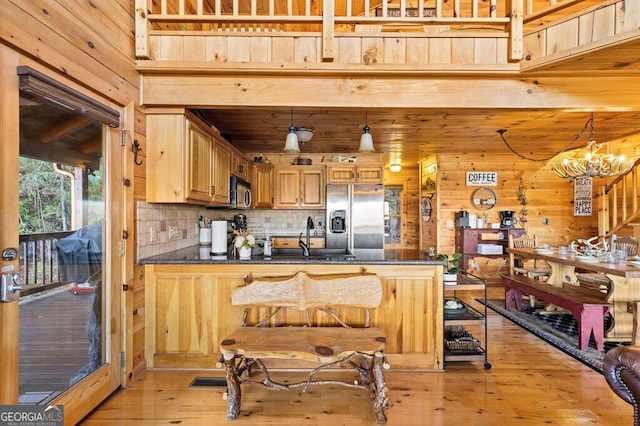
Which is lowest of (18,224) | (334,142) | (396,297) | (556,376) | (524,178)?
(556,376)

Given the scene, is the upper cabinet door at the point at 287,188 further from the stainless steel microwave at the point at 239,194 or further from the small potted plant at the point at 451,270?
the small potted plant at the point at 451,270

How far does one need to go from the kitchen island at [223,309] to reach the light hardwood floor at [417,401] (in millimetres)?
133

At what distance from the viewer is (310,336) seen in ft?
6.93

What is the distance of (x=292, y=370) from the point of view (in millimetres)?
2529

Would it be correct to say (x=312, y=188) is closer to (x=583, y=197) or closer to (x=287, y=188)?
(x=287, y=188)

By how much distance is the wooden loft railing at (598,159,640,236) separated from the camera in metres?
5.38

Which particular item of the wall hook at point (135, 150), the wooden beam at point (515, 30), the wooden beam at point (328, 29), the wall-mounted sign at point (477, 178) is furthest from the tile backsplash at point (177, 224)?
the wooden beam at point (515, 30)

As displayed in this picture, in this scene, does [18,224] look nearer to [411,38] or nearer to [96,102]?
[96,102]

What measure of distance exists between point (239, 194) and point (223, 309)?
1879 millimetres

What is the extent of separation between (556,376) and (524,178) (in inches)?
184

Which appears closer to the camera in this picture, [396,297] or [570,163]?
[396,297]

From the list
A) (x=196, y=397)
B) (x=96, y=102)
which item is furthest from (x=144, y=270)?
(x=96, y=102)

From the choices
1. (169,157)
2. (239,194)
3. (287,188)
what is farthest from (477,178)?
(169,157)

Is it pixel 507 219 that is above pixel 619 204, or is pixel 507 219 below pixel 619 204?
below
